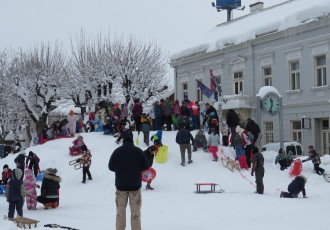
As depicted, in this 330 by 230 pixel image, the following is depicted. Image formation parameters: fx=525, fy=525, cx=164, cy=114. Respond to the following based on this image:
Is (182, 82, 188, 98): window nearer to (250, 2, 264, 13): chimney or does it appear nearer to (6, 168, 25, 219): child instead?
(250, 2, 264, 13): chimney

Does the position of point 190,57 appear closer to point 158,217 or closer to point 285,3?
point 285,3

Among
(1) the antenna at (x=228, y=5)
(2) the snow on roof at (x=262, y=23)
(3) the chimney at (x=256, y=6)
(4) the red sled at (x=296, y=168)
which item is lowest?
(4) the red sled at (x=296, y=168)

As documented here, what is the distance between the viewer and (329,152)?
27750mm

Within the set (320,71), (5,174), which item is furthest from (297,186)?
(320,71)

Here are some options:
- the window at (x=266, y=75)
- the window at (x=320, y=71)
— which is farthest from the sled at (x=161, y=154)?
the window at (x=266, y=75)

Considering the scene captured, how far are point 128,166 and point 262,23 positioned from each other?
82.5 feet

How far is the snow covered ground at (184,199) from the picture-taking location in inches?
450

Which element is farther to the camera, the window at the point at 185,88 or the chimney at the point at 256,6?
the window at the point at 185,88

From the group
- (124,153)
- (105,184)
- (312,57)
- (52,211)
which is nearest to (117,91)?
(312,57)

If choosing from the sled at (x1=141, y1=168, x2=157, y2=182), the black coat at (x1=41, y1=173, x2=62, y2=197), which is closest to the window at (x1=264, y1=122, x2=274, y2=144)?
the sled at (x1=141, y1=168, x2=157, y2=182)

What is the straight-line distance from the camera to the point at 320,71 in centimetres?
2875

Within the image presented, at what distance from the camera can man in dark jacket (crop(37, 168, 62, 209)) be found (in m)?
15.6

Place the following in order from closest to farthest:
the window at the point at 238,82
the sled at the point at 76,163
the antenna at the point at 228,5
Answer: the sled at the point at 76,163
the window at the point at 238,82
the antenna at the point at 228,5

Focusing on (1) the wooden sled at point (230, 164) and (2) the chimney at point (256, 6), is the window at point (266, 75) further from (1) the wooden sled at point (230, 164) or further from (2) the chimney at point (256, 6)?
(1) the wooden sled at point (230, 164)
